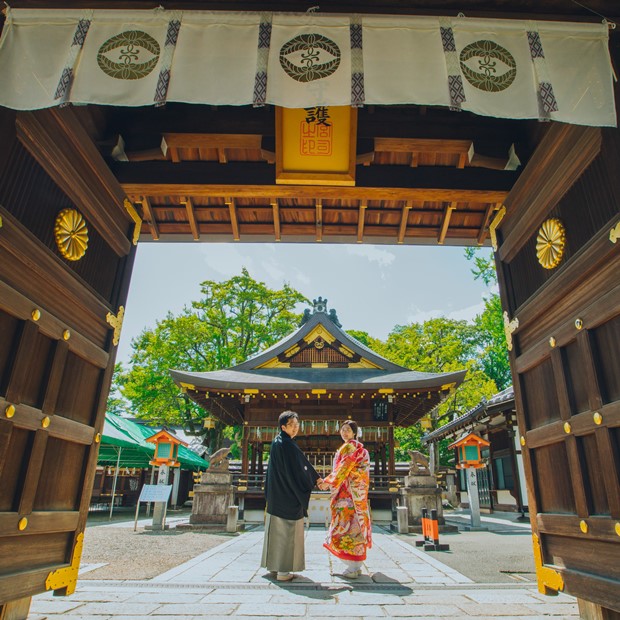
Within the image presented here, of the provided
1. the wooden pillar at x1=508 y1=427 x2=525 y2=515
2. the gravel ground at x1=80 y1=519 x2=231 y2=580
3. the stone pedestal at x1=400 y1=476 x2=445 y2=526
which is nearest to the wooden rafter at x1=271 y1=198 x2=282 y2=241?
the gravel ground at x1=80 y1=519 x2=231 y2=580

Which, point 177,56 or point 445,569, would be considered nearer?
point 177,56

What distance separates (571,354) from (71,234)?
388 centimetres

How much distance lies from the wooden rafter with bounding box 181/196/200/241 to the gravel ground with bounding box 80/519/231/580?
3947 millimetres

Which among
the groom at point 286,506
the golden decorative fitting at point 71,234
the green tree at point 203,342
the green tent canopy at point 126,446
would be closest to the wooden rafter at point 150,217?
the golden decorative fitting at point 71,234

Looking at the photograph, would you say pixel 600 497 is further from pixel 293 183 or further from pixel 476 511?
pixel 476 511

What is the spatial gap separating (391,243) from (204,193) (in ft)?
7.63

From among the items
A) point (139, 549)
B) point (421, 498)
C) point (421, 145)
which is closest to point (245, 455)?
point (421, 498)

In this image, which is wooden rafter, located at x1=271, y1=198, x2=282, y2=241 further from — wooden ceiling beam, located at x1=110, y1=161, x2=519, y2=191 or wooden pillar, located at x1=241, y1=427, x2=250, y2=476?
wooden pillar, located at x1=241, y1=427, x2=250, y2=476

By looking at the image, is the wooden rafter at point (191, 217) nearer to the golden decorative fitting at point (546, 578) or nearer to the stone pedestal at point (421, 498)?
the golden decorative fitting at point (546, 578)

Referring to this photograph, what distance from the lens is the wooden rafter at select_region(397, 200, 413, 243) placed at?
15.8ft

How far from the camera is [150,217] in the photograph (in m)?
5.02

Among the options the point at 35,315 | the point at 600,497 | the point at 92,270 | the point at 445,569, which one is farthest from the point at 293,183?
the point at 445,569

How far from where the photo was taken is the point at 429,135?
4.25 m

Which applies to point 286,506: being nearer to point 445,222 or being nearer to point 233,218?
point 233,218
